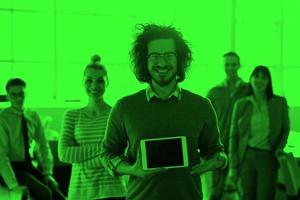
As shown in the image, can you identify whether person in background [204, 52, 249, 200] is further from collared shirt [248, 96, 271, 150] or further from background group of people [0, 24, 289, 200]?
collared shirt [248, 96, 271, 150]

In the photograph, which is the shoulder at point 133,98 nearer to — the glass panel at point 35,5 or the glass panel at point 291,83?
the glass panel at point 35,5

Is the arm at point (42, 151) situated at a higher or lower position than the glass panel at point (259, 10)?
lower

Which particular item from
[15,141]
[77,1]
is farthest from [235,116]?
[77,1]

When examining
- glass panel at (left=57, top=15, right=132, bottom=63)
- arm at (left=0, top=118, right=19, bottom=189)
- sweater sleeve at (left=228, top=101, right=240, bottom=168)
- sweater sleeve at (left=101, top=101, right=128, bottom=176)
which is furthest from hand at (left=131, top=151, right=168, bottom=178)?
glass panel at (left=57, top=15, right=132, bottom=63)

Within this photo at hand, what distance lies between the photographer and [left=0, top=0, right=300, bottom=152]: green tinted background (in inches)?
326

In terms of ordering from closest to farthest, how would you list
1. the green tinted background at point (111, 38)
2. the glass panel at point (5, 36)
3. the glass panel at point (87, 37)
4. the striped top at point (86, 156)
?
the striped top at point (86, 156)
the glass panel at point (5, 36)
the green tinted background at point (111, 38)
the glass panel at point (87, 37)

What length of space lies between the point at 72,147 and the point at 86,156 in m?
0.12

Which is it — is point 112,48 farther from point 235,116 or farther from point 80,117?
point 80,117

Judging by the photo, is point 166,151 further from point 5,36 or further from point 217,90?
point 5,36

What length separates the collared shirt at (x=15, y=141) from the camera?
162 inches

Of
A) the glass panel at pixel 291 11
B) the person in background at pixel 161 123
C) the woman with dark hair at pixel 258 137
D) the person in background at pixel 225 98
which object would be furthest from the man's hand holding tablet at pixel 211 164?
the glass panel at pixel 291 11

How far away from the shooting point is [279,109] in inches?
174

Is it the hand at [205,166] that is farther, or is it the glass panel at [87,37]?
the glass panel at [87,37]

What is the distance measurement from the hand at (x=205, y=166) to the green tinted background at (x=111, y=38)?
5.66m
